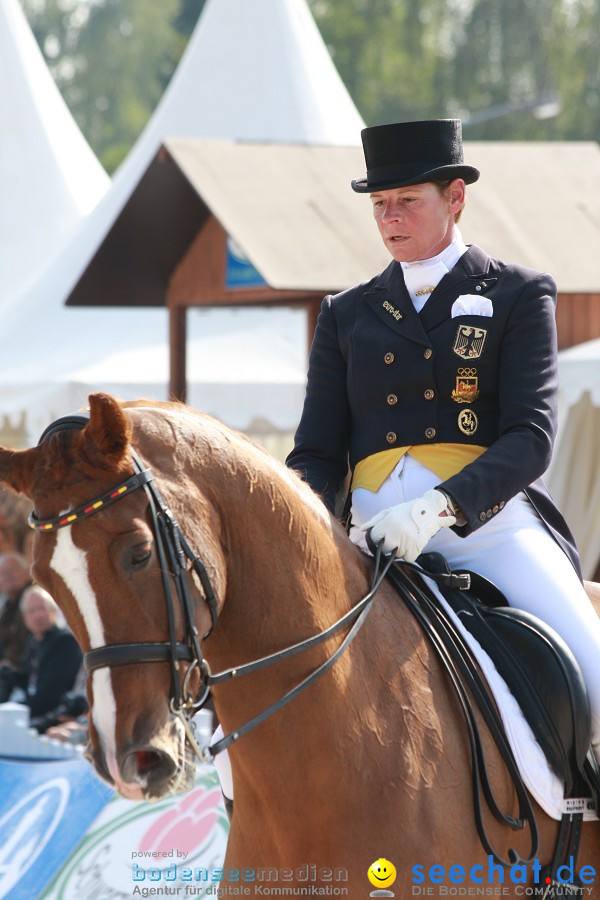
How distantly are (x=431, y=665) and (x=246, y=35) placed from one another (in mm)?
12483

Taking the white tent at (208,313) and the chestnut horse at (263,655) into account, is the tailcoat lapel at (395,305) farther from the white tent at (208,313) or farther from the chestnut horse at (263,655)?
the white tent at (208,313)

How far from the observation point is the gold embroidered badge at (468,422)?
11.8ft

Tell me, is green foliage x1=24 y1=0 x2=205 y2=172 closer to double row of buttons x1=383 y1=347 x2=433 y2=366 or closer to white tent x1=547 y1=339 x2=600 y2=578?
white tent x1=547 y1=339 x2=600 y2=578

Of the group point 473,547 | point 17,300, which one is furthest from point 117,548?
point 17,300

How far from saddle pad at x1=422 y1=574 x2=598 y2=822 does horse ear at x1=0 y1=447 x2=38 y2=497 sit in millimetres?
1182

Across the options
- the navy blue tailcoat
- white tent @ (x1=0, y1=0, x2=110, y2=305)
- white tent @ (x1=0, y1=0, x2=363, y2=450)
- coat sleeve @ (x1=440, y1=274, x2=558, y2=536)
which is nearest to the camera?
coat sleeve @ (x1=440, y1=274, x2=558, y2=536)

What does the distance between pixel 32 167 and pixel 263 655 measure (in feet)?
44.3

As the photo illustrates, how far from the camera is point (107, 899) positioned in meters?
5.37

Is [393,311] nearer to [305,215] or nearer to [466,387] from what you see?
[466,387]

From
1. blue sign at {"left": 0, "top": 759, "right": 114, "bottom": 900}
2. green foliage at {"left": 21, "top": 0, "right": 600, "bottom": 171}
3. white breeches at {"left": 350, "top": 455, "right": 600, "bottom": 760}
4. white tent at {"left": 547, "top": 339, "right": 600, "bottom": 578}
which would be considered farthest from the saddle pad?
green foliage at {"left": 21, "top": 0, "right": 600, "bottom": 171}

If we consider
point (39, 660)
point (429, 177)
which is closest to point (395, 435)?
point (429, 177)

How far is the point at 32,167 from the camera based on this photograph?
15547 mm

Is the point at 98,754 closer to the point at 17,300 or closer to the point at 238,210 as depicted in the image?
the point at 238,210

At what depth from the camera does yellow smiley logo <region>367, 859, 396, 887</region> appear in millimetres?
2912
